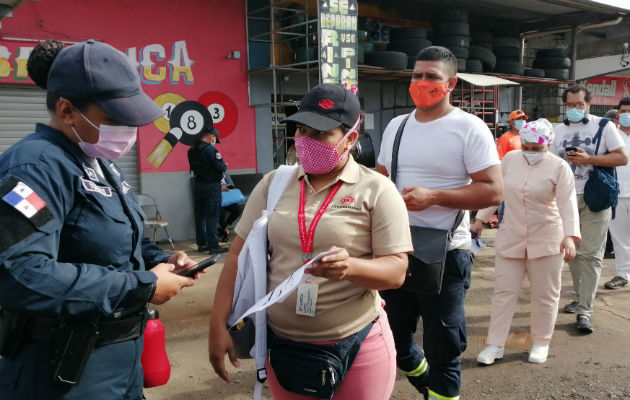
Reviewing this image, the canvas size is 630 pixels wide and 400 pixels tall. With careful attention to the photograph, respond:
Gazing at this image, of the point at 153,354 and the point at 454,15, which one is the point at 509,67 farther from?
the point at 153,354

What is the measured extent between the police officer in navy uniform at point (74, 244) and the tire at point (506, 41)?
1347 cm

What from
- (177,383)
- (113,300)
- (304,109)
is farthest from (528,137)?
(113,300)

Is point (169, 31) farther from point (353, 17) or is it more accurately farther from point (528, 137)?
point (528, 137)

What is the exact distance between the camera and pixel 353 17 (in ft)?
29.8

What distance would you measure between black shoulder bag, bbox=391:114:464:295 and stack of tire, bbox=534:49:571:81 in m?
12.8

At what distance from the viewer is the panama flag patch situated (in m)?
1.54

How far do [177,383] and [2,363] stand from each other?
2.39m

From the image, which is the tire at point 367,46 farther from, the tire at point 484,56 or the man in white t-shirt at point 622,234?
the man in white t-shirt at point 622,234

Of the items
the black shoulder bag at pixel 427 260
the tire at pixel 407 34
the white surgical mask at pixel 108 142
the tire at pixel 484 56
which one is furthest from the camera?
the tire at pixel 484 56

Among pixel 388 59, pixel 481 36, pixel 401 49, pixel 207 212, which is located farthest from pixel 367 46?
pixel 207 212

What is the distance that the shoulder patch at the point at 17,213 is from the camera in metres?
1.53

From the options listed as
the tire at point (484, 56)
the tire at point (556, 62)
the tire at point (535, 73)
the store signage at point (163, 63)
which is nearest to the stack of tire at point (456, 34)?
the tire at point (484, 56)

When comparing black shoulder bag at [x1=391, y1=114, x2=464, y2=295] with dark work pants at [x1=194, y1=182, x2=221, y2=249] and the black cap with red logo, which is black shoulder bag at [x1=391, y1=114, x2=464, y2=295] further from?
dark work pants at [x1=194, y1=182, x2=221, y2=249]

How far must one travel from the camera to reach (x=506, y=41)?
1401 cm
